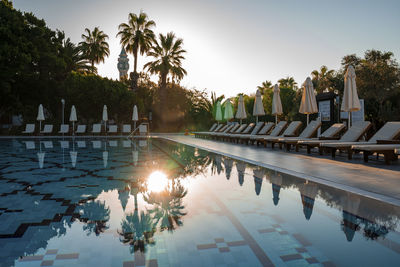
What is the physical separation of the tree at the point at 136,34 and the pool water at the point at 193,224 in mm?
26299

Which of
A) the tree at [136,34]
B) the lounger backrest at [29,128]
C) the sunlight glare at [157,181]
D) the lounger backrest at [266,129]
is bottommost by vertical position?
the sunlight glare at [157,181]

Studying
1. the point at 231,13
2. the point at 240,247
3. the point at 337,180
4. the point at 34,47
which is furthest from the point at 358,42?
the point at 34,47

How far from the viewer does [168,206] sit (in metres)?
3.92

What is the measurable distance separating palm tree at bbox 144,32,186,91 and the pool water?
84.0ft

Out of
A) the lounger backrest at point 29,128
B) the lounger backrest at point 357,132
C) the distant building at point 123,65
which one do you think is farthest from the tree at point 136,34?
the lounger backrest at point 357,132

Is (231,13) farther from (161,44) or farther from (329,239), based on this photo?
(161,44)

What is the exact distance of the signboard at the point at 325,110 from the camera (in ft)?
43.9

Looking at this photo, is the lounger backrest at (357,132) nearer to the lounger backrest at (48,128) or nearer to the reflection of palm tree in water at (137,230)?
the reflection of palm tree in water at (137,230)

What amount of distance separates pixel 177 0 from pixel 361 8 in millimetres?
8326

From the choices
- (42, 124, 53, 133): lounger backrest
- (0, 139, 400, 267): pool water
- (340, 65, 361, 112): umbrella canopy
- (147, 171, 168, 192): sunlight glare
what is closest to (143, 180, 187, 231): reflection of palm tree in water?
(0, 139, 400, 267): pool water

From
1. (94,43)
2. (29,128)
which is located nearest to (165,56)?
(94,43)

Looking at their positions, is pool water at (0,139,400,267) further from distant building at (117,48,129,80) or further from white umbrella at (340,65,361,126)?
distant building at (117,48,129,80)

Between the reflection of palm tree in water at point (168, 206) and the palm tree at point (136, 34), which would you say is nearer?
the reflection of palm tree in water at point (168, 206)

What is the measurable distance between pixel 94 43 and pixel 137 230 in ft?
117
